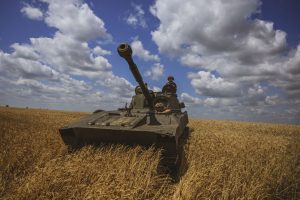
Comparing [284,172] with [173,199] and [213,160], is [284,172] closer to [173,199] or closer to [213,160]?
[213,160]

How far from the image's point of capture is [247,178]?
6.26m

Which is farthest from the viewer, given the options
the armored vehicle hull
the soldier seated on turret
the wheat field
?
the soldier seated on turret

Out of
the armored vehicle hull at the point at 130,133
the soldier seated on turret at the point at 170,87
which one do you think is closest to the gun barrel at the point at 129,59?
the armored vehicle hull at the point at 130,133

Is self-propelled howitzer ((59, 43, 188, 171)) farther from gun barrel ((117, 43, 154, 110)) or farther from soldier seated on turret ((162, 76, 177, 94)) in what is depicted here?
soldier seated on turret ((162, 76, 177, 94))

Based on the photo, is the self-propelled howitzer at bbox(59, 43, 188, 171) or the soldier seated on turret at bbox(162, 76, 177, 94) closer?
the self-propelled howitzer at bbox(59, 43, 188, 171)

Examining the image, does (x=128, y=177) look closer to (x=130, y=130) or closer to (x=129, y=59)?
(x=130, y=130)

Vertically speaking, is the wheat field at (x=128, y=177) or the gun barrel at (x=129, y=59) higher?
the gun barrel at (x=129, y=59)

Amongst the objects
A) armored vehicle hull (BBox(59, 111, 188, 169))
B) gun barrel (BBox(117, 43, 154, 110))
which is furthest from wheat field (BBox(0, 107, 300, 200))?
gun barrel (BBox(117, 43, 154, 110))

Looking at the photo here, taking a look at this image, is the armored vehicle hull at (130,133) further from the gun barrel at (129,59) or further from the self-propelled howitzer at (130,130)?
the gun barrel at (129,59)

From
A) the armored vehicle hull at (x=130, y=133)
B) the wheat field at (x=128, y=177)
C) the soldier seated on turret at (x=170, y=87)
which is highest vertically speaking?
the soldier seated on turret at (x=170, y=87)

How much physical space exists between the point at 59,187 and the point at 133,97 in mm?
6740

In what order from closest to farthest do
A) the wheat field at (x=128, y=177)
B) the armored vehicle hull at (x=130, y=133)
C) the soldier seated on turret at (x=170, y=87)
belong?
the wheat field at (x=128, y=177) < the armored vehicle hull at (x=130, y=133) < the soldier seated on turret at (x=170, y=87)

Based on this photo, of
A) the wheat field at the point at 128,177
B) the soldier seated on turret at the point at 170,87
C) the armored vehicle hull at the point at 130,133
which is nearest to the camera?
the wheat field at the point at 128,177

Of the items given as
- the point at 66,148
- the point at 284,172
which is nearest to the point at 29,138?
the point at 66,148
